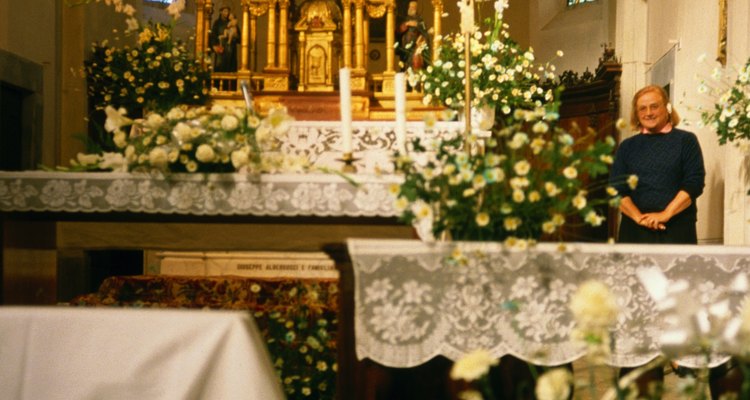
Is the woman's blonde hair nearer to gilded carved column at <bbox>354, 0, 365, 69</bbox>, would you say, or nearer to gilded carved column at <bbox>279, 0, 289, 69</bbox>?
gilded carved column at <bbox>354, 0, 365, 69</bbox>

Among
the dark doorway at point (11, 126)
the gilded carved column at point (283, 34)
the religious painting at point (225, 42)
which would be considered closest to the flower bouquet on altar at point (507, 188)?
the gilded carved column at point (283, 34)

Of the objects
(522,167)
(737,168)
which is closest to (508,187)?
(522,167)

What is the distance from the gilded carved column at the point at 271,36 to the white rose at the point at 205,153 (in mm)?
4149

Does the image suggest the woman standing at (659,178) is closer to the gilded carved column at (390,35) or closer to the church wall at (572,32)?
the gilded carved column at (390,35)

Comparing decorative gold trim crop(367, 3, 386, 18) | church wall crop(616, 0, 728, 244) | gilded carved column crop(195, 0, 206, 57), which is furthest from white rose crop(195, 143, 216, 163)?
gilded carved column crop(195, 0, 206, 57)

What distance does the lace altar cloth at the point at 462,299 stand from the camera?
10.1ft

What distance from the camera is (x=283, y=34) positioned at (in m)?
8.05

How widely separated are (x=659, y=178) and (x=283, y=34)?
3944mm

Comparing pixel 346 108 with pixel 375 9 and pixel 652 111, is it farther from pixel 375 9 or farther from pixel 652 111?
pixel 375 9

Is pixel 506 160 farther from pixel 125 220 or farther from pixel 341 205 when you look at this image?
pixel 125 220

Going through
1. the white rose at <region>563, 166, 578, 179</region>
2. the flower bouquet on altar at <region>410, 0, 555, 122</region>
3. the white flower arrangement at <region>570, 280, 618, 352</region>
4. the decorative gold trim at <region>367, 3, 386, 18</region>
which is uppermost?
the decorative gold trim at <region>367, 3, 386, 18</region>

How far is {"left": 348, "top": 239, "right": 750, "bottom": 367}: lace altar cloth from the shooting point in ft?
10.1

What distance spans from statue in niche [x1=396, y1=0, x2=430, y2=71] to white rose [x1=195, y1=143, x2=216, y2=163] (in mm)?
4126

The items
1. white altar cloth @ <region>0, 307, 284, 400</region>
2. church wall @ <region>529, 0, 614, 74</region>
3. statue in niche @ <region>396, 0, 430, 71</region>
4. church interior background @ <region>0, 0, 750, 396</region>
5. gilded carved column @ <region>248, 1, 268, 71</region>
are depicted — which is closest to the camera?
white altar cloth @ <region>0, 307, 284, 400</region>
